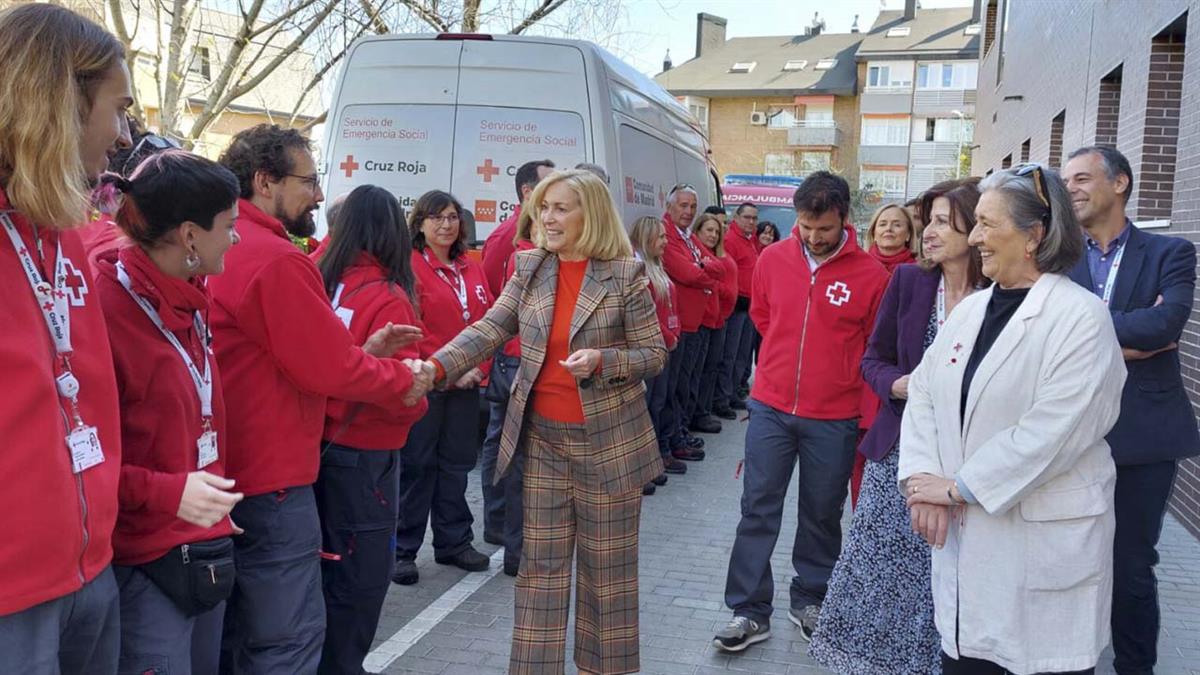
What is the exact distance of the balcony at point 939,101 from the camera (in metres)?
54.7

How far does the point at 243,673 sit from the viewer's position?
118 inches

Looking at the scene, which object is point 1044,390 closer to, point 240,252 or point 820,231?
point 820,231

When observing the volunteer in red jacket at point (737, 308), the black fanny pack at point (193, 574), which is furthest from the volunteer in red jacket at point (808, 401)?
the volunteer in red jacket at point (737, 308)

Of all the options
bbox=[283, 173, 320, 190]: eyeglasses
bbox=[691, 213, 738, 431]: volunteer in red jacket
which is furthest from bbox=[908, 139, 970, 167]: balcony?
bbox=[283, 173, 320, 190]: eyeglasses

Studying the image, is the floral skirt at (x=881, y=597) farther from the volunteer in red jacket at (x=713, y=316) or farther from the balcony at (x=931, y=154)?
the balcony at (x=931, y=154)

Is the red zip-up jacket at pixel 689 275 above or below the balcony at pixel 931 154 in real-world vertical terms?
below

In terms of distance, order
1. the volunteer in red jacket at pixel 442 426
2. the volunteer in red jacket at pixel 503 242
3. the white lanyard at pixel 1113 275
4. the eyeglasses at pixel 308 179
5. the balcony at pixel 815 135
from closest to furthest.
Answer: the eyeglasses at pixel 308 179, the white lanyard at pixel 1113 275, the volunteer in red jacket at pixel 442 426, the volunteer in red jacket at pixel 503 242, the balcony at pixel 815 135

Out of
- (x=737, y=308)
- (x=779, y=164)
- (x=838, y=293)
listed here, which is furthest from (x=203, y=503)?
(x=779, y=164)

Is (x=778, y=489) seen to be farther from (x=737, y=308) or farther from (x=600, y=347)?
(x=737, y=308)

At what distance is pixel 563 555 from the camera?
3.71 meters

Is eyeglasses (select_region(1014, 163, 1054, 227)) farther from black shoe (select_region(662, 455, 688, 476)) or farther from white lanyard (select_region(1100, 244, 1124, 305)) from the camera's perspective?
black shoe (select_region(662, 455, 688, 476))

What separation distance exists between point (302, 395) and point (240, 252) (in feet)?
1.54

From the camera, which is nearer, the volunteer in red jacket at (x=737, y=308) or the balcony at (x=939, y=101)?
the volunteer in red jacket at (x=737, y=308)

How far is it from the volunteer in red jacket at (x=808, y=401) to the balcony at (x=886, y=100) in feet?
186
